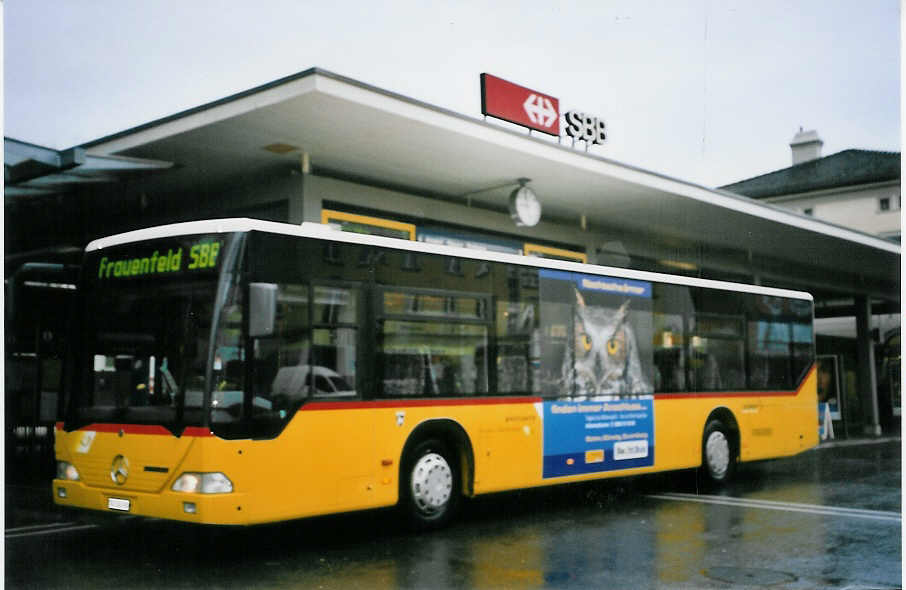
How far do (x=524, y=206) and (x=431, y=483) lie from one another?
7.35 metres

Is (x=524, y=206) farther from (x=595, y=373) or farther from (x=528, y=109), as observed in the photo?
(x=595, y=373)

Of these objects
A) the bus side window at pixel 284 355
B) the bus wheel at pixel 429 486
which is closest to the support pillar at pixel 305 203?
the bus wheel at pixel 429 486

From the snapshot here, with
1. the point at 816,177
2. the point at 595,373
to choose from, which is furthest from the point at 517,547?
the point at 816,177

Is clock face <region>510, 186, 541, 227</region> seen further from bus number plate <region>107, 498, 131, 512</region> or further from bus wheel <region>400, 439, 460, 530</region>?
bus number plate <region>107, 498, 131, 512</region>

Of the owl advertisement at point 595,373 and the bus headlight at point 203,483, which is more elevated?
the owl advertisement at point 595,373

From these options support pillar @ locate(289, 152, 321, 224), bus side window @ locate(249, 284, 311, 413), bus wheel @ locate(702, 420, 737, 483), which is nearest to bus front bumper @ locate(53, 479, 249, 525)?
bus side window @ locate(249, 284, 311, 413)

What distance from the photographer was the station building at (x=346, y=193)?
39.0 feet

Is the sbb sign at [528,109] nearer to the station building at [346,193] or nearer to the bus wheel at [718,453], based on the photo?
the station building at [346,193]

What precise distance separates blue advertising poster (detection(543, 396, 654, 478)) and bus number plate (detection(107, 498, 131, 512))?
4.72 metres

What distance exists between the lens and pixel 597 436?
11375 millimetres

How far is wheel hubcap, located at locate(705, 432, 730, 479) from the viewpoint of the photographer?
13250mm

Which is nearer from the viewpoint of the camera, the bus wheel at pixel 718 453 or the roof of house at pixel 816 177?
the bus wheel at pixel 718 453

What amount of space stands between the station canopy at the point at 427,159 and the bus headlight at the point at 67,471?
15.8 feet

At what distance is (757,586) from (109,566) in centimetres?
511
